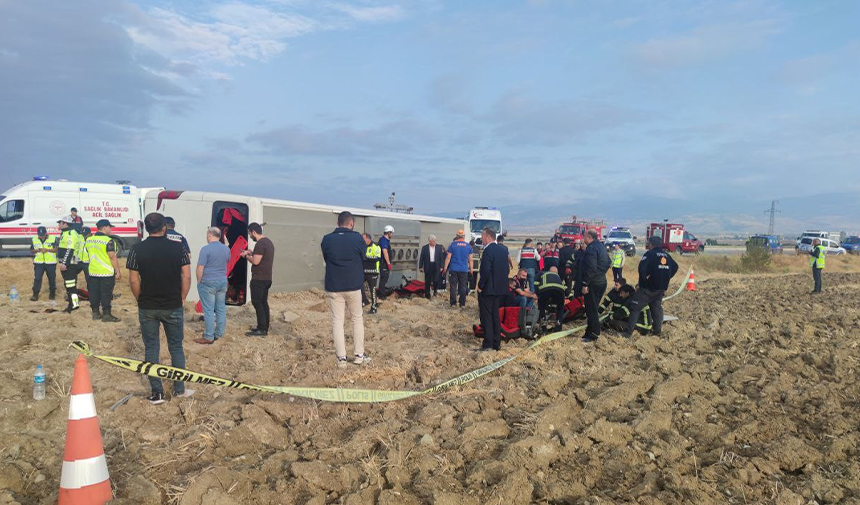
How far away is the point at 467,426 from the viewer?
171 inches

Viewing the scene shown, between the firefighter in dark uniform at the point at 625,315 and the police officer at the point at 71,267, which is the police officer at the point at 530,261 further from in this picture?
the police officer at the point at 71,267

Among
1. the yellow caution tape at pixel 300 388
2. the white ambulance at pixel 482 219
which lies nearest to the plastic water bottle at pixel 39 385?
the yellow caution tape at pixel 300 388

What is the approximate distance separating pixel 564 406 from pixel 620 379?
4.01ft

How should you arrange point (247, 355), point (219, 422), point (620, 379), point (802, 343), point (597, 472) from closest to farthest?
point (597, 472) < point (219, 422) < point (620, 379) < point (247, 355) < point (802, 343)

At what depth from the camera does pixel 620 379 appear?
5746 mm

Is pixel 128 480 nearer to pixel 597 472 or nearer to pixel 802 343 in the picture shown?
pixel 597 472

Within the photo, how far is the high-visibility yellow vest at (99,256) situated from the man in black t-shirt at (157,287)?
372cm

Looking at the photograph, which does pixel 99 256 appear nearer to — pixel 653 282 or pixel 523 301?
pixel 523 301

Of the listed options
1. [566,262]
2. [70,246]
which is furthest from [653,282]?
[70,246]

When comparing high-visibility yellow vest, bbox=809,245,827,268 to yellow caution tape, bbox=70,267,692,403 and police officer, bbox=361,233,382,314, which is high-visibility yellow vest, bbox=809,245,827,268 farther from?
yellow caution tape, bbox=70,267,692,403

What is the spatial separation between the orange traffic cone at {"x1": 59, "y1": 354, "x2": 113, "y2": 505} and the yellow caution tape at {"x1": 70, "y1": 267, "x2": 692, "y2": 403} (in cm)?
37

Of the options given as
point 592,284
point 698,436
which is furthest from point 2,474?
point 592,284

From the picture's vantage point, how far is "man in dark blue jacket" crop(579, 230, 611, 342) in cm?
777

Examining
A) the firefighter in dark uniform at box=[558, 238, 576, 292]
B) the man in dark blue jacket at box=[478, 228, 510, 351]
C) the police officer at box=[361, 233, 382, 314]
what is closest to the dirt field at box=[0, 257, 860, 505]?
the man in dark blue jacket at box=[478, 228, 510, 351]
